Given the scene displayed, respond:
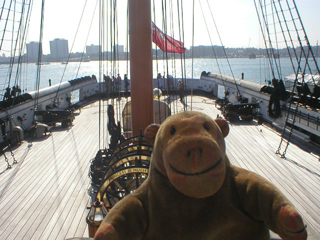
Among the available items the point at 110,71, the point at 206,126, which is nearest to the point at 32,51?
the point at 110,71

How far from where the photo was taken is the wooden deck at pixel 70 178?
5.14m

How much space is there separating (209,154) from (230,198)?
1.26 ft

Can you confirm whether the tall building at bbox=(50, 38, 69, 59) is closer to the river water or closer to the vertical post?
the river water

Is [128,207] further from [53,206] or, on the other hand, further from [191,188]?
[53,206]

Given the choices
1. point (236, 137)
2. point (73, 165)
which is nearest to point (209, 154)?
point (73, 165)

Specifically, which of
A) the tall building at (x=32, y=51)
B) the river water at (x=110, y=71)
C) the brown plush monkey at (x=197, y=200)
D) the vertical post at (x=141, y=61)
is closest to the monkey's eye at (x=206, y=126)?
the brown plush monkey at (x=197, y=200)

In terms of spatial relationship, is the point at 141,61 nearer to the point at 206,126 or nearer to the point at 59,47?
the point at 206,126

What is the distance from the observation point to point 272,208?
66.1 inches

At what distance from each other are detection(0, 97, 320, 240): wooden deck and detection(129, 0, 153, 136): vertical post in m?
1.73

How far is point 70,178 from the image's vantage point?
718cm

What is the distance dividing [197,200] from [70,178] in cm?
586

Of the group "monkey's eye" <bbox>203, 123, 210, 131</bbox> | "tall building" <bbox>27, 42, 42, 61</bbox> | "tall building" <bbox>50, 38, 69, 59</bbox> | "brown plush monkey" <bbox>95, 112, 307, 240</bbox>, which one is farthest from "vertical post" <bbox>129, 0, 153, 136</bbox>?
"tall building" <bbox>50, 38, 69, 59</bbox>

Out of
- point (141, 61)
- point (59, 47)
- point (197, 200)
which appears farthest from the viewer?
point (59, 47)

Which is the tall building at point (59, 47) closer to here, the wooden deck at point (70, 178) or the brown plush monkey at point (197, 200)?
the wooden deck at point (70, 178)
